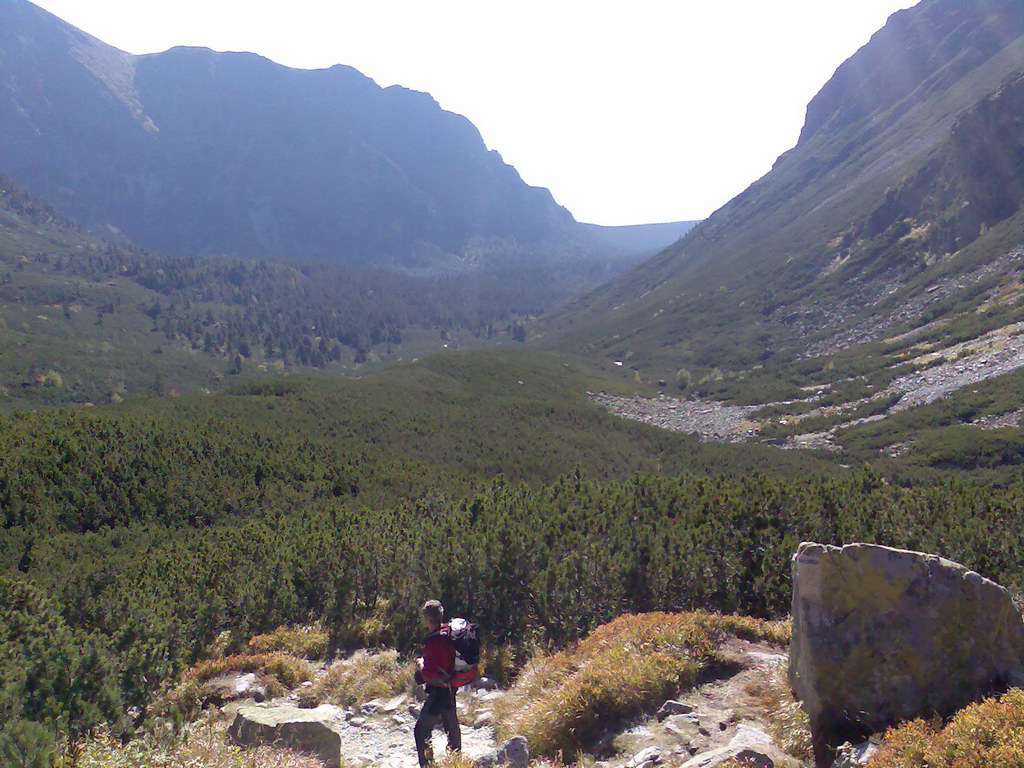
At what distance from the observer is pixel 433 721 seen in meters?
5.63

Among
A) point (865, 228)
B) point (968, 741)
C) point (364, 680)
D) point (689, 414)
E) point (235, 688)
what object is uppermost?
point (865, 228)

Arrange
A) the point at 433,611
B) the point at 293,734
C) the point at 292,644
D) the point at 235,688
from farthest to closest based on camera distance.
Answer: the point at 292,644
the point at 235,688
the point at 433,611
the point at 293,734

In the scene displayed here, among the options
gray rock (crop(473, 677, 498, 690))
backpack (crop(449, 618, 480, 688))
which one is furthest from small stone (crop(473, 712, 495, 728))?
backpack (crop(449, 618, 480, 688))

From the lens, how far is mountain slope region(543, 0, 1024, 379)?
7844 centimetres

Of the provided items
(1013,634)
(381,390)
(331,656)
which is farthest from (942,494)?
(381,390)

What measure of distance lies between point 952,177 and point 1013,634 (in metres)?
106

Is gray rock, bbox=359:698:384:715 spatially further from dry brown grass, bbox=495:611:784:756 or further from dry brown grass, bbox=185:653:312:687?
dry brown grass, bbox=495:611:784:756

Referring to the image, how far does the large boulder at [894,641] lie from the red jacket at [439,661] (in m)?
3.17

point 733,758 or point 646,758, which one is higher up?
point 733,758

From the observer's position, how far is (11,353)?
291 ft

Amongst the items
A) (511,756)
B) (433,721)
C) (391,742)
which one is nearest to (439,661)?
(433,721)

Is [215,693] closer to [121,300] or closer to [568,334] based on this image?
[568,334]

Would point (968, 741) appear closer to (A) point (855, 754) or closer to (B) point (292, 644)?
(A) point (855, 754)

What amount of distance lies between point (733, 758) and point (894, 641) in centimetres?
171
